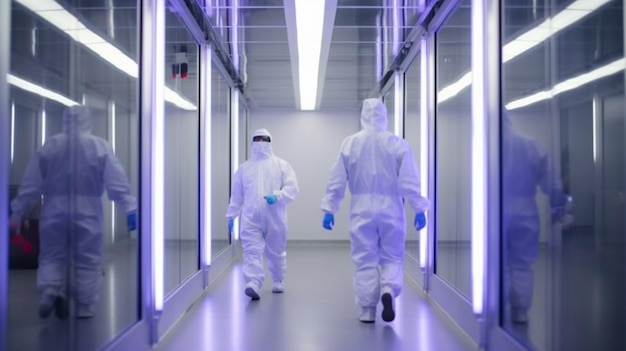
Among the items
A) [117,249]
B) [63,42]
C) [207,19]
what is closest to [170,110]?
[207,19]

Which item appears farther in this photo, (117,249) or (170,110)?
(170,110)

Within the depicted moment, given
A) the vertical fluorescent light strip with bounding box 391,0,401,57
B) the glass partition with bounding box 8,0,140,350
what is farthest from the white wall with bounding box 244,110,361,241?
the glass partition with bounding box 8,0,140,350

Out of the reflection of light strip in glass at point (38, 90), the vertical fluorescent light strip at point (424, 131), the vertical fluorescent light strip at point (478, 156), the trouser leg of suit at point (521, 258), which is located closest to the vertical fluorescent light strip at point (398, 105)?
the vertical fluorescent light strip at point (424, 131)

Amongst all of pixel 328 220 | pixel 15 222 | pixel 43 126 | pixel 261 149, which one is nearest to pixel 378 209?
pixel 328 220

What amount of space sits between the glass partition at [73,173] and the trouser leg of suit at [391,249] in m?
1.75

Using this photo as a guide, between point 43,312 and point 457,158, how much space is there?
2.97 m

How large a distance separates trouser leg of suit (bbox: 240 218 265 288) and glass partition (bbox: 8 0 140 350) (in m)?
1.76

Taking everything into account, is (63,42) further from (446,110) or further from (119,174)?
(446,110)

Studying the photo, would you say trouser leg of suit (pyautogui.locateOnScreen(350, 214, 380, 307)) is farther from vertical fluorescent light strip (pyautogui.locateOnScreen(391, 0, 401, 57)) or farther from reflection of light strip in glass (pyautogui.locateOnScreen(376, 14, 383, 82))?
reflection of light strip in glass (pyautogui.locateOnScreen(376, 14, 383, 82))

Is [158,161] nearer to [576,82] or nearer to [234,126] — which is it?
[576,82]

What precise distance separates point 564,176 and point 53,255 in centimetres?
204

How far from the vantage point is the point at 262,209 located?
17.1ft

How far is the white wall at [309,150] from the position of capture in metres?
9.91

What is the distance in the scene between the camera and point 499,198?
10.5 feet
